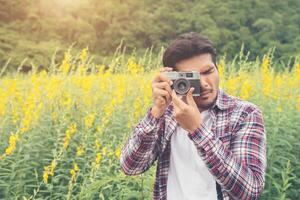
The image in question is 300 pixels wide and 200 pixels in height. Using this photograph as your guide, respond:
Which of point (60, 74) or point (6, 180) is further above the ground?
point (60, 74)

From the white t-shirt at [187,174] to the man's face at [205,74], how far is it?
0.08 m

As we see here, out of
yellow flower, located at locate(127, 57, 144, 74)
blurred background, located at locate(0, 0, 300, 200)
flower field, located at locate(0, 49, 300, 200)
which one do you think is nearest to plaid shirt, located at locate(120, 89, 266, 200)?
blurred background, located at locate(0, 0, 300, 200)

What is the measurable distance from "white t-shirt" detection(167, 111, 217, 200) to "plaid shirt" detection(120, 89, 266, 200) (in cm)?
3

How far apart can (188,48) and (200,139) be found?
0.29 meters

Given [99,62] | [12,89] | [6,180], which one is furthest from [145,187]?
[99,62]

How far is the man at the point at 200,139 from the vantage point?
1.54 m

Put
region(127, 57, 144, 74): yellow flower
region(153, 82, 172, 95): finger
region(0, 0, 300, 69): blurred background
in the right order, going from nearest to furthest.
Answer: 1. region(153, 82, 172, 95): finger
2. region(127, 57, 144, 74): yellow flower
3. region(0, 0, 300, 69): blurred background

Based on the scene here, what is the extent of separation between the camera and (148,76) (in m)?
5.29

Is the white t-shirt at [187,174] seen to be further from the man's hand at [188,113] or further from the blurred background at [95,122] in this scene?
the blurred background at [95,122]

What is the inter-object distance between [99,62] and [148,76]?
13929mm

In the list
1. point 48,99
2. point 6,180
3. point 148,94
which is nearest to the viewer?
point 6,180

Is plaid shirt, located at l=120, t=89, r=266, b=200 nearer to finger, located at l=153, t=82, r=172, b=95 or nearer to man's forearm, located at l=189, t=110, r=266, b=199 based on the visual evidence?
man's forearm, located at l=189, t=110, r=266, b=199

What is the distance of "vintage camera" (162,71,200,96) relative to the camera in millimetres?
1567

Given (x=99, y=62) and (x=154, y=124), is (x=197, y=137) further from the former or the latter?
(x=99, y=62)
